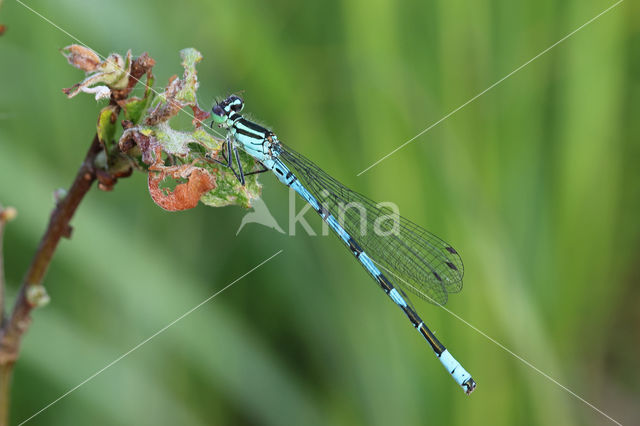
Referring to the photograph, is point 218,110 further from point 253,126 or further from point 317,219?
point 317,219

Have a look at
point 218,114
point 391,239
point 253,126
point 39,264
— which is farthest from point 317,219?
point 39,264

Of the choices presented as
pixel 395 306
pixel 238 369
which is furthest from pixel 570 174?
pixel 238 369

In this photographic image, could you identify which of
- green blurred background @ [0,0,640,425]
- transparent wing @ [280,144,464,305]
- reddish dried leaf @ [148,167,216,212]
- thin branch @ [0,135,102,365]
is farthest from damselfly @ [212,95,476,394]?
thin branch @ [0,135,102,365]

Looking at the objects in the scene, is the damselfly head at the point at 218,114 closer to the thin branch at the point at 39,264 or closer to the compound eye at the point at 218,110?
the compound eye at the point at 218,110

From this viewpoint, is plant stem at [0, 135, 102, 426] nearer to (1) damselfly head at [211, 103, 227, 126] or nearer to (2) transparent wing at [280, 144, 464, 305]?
(1) damselfly head at [211, 103, 227, 126]

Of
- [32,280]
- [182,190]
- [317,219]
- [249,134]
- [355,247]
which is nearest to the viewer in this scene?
[32,280]

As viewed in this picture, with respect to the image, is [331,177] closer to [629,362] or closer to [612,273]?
[612,273]
